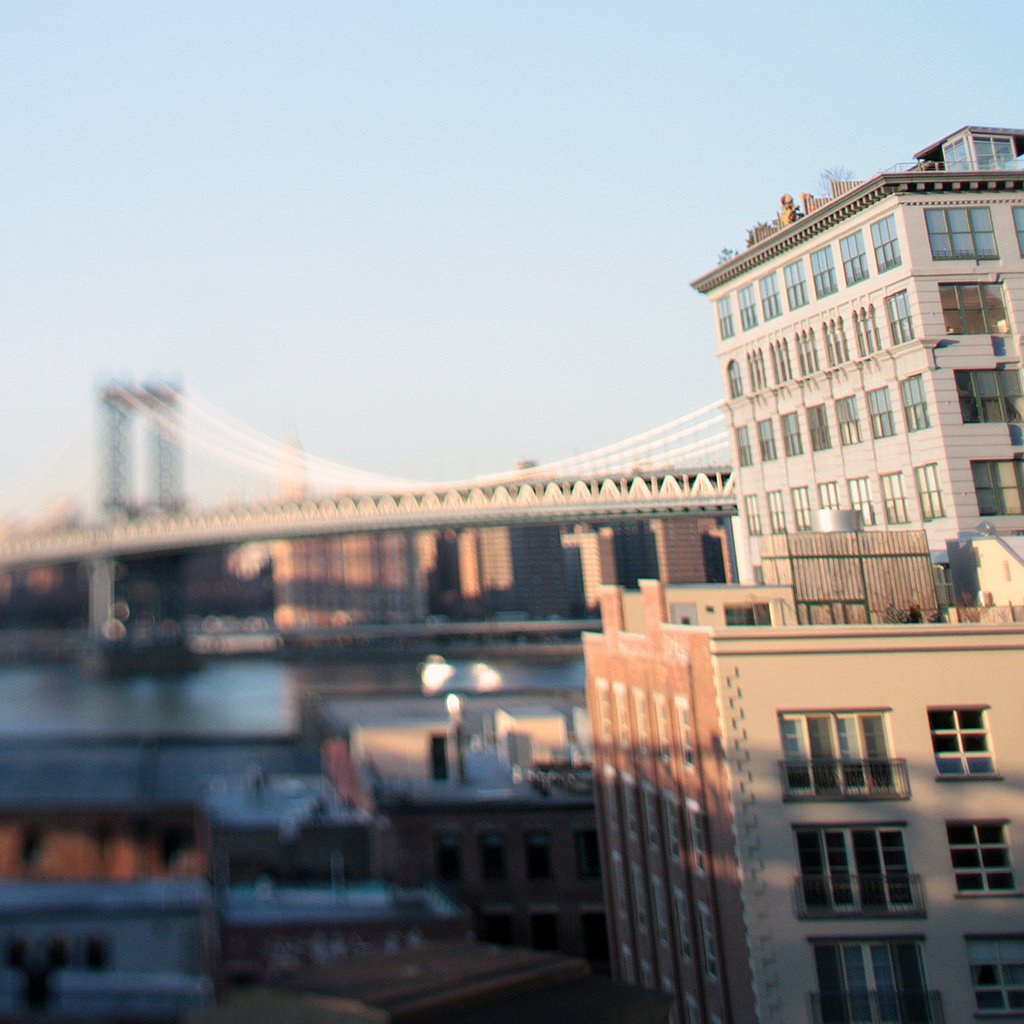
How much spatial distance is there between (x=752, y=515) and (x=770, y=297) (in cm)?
662

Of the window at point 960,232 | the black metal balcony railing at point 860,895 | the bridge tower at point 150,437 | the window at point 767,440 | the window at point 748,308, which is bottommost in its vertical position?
the black metal balcony railing at point 860,895

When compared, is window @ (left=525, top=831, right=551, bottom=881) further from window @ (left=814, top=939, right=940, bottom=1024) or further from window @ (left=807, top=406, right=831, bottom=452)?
window @ (left=807, top=406, right=831, bottom=452)

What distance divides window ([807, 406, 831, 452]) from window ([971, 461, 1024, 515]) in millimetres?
4904

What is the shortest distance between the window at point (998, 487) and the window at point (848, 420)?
370cm

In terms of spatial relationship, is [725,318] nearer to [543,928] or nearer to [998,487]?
[998,487]

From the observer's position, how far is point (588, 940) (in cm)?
2305

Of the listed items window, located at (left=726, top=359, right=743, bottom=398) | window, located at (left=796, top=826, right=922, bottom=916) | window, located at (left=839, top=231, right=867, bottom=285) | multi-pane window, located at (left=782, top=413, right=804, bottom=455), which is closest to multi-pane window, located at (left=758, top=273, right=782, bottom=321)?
window, located at (left=726, top=359, right=743, bottom=398)

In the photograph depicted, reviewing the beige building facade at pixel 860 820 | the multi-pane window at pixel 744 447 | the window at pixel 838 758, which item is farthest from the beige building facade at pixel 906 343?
the window at pixel 838 758

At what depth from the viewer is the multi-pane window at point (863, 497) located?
86.9ft

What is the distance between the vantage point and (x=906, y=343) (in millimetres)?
24422

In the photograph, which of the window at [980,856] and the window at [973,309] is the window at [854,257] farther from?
the window at [980,856]

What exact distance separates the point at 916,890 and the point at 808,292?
1869cm

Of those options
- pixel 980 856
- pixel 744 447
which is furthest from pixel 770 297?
pixel 980 856

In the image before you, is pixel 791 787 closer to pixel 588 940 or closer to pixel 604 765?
pixel 604 765
